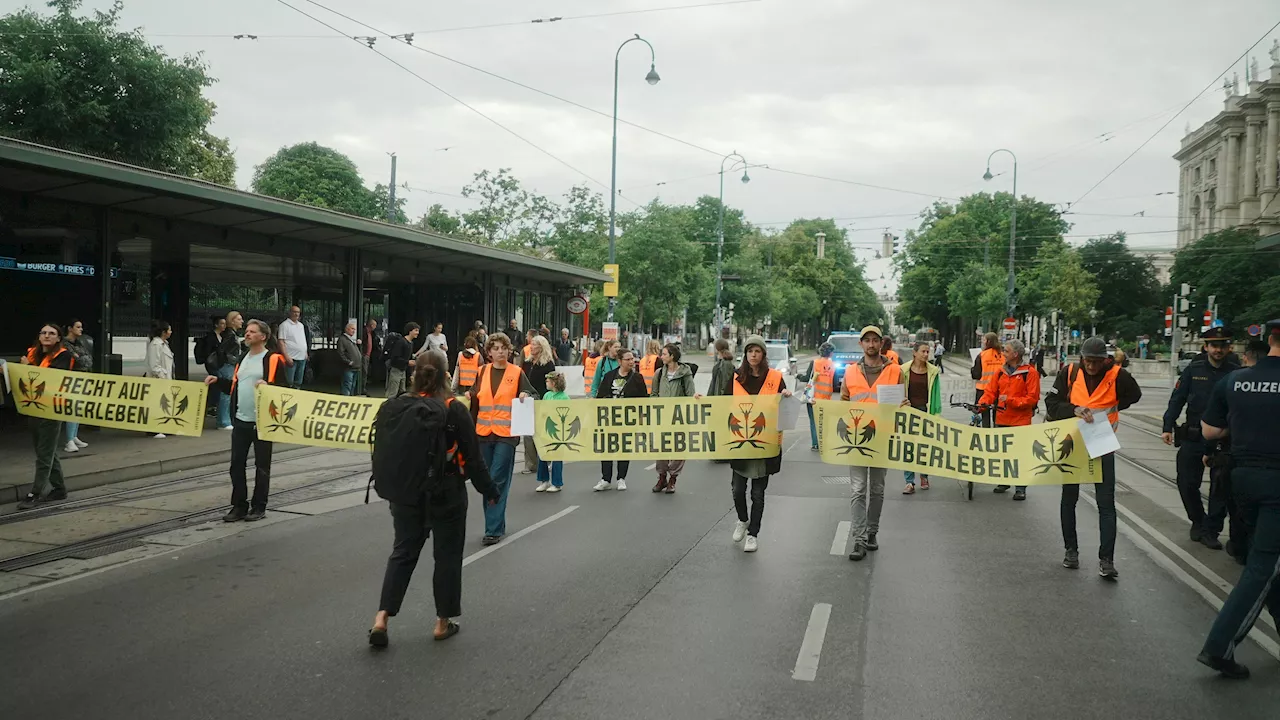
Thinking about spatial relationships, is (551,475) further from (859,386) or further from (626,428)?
(859,386)

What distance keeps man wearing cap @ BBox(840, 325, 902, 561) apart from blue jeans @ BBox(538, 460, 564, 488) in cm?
399

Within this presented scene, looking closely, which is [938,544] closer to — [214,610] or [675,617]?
[675,617]

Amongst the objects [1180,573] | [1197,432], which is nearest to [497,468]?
[1180,573]

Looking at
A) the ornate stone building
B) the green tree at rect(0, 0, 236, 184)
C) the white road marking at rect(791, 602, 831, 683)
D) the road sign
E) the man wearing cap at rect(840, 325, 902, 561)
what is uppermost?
the ornate stone building

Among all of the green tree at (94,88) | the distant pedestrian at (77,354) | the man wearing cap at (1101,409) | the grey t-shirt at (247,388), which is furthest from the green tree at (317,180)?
the man wearing cap at (1101,409)

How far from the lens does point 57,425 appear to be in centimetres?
980

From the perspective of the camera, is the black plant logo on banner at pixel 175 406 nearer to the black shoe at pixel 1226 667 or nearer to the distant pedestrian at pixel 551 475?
the distant pedestrian at pixel 551 475

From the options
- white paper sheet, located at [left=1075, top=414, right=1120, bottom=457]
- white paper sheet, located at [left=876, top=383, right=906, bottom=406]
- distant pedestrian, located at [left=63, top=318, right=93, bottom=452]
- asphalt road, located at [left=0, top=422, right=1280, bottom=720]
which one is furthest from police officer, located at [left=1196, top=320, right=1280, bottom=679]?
distant pedestrian, located at [left=63, top=318, right=93, bottom=452]

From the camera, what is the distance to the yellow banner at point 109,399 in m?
9.86

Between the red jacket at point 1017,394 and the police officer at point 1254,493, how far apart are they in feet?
15.8

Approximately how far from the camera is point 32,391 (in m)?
9.85

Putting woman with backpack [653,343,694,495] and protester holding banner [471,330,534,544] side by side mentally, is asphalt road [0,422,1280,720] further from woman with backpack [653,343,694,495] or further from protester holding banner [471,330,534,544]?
woman with backpack [653,343,694,495]

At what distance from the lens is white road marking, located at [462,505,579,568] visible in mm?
7648

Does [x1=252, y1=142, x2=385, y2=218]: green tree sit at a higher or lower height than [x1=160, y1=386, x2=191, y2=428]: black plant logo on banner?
higher
